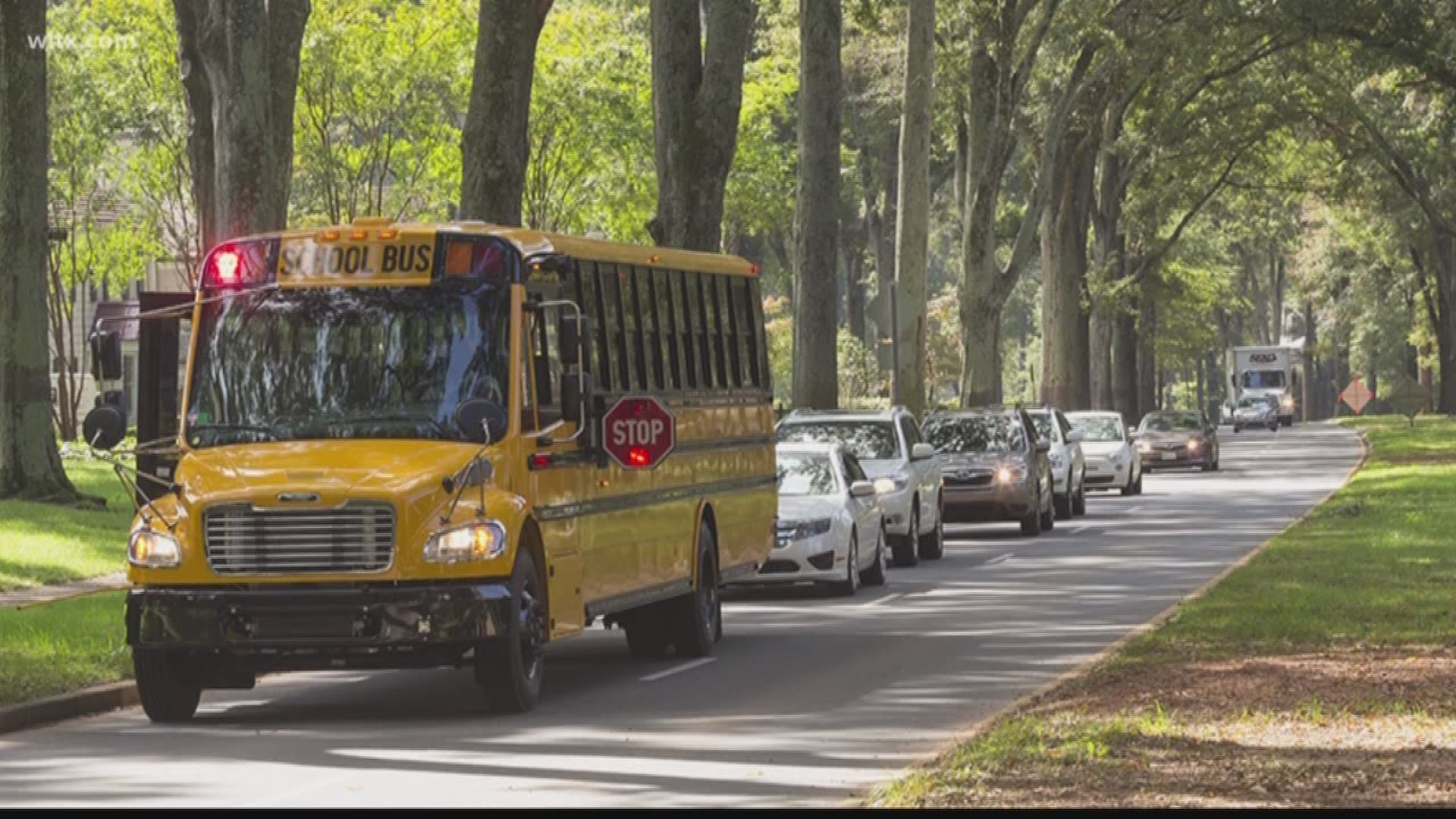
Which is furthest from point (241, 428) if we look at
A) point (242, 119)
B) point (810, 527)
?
point (810, 527)

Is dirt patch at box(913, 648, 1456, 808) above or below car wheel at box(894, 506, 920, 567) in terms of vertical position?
below

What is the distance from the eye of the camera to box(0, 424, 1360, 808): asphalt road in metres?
13.4

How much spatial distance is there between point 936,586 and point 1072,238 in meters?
36.4

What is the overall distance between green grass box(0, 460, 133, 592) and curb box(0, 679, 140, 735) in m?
9.08

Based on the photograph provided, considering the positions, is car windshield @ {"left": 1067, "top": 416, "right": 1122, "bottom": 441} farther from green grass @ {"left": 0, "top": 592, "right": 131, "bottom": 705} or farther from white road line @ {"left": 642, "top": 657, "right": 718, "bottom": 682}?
white road line @ {"left": 642, "top": 657, "right": 718, "bottom": 682}

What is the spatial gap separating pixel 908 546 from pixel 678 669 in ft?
41.0

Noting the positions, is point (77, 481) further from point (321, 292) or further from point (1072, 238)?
point (321, 292)

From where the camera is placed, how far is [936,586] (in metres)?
28.8

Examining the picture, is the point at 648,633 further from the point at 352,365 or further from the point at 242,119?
A: the point at 242,119

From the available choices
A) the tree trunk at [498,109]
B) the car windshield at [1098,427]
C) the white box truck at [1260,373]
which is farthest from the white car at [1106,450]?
the white box truck at [1260,373]

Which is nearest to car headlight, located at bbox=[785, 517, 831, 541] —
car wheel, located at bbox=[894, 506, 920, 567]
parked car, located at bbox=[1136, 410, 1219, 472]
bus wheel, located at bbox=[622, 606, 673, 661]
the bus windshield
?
car wheel, located at bbox=[894, 506, 920, 567]

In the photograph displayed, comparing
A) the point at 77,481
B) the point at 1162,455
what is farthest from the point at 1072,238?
the point at 77,481

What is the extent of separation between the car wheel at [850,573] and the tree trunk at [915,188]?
17.3 metres

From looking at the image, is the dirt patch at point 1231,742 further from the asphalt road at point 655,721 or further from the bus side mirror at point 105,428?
the bus side mirror at point 105,428
